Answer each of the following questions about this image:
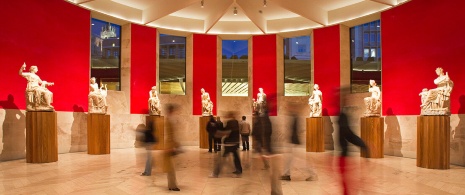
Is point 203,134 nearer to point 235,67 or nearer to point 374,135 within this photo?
point 235,67

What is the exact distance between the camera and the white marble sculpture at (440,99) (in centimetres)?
856

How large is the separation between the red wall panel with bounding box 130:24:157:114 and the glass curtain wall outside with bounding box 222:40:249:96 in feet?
12.1

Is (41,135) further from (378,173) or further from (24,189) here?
(378,173)

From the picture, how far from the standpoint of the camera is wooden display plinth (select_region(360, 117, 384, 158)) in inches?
428

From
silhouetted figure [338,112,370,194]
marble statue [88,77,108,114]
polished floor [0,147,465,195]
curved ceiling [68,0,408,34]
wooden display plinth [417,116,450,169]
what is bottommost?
polished floor [0,147,465,195]

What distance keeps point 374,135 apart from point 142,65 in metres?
10.3

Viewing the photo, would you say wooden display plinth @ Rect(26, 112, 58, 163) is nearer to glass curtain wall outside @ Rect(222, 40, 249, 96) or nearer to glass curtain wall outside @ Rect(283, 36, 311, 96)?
glass curtain wall outside @ Rect(222, 40, 249, 96)

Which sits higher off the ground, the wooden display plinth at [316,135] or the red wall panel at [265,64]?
the red wall panel at [265,64]

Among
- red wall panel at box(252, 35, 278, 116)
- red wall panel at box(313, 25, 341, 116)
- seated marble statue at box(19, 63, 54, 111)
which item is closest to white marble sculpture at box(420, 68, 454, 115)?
red wall panel at box(313, 25, 341, 116)

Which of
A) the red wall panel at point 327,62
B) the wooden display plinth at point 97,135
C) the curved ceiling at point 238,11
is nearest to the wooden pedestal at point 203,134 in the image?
the wooden display plinth at point 97,135

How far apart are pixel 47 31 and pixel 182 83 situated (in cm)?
682

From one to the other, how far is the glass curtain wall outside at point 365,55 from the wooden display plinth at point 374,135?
2.89 meters

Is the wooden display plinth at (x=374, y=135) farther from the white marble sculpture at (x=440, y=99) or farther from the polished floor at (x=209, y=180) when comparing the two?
the white marble sculpture at (x=440, y=99)

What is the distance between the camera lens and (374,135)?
1098 centimetres
